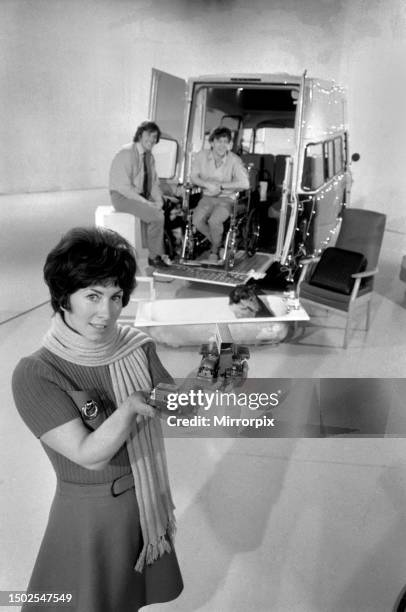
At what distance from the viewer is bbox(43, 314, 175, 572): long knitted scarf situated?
3.92ft

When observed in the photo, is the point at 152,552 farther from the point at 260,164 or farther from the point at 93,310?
the point at 260,164

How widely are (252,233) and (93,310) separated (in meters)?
4.02

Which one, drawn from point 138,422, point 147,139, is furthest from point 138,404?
point 147,139

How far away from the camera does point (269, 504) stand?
7.85 ft

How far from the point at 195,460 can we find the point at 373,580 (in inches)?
37.8

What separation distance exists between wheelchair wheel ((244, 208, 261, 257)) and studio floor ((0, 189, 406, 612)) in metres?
1.63

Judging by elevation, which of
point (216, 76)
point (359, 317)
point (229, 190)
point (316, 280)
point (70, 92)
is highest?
point (216, 76)

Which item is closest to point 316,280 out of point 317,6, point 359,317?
Result: point 359,317

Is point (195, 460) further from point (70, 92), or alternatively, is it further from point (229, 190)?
point (229, 190)

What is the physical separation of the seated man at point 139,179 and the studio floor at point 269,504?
0.43 ft

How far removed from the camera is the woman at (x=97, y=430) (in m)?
1.13

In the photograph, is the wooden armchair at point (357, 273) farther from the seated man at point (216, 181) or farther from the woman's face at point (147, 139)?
the woman's face at point (147, 139)

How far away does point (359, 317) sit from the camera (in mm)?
4445

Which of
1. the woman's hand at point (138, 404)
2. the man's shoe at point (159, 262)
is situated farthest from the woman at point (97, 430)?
the man's shoe at point (159, 262)
